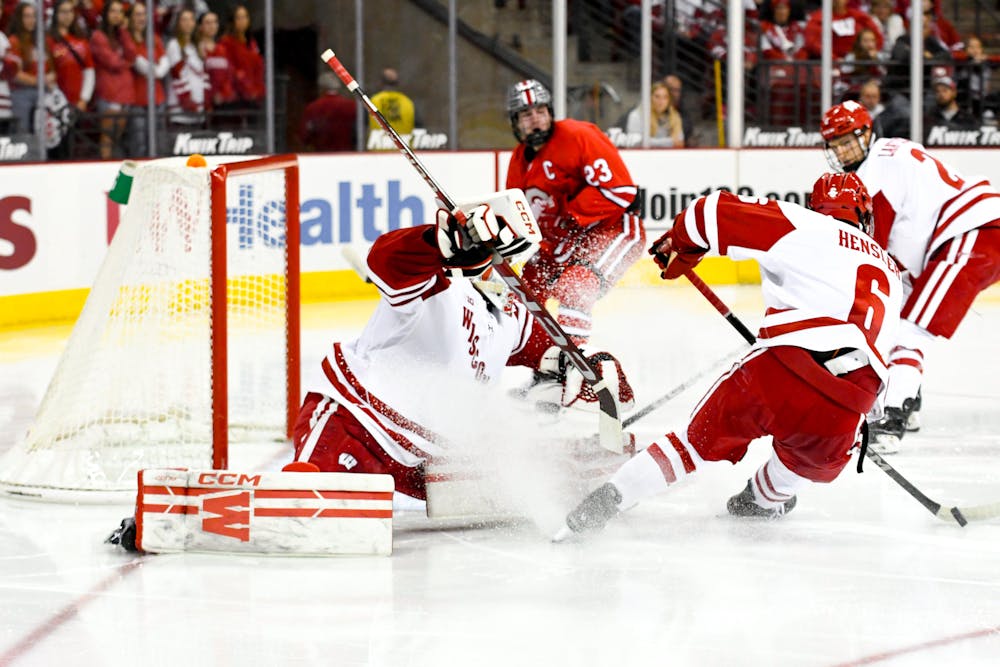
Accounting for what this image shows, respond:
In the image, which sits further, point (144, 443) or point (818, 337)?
point (144, 443)

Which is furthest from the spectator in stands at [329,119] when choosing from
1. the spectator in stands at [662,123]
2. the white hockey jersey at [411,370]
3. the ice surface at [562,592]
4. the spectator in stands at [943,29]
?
the white hockey jersey at [411,370]

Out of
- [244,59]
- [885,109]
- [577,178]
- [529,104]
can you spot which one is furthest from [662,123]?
[529,104]

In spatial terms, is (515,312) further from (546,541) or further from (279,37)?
(279,37)

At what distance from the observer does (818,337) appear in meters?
3.19

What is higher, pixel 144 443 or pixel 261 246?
pixel 261 246

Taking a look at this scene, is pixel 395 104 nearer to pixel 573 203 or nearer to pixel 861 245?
pixel 573 203

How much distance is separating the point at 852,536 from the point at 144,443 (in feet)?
5.85

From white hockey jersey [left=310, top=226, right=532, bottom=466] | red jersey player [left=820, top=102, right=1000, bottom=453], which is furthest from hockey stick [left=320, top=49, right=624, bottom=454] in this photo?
red jersey player [left=820, top=102, right=1000, bottom=453]

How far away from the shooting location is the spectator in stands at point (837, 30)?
9.47 metres

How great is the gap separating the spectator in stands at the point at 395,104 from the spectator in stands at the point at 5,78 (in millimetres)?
2151

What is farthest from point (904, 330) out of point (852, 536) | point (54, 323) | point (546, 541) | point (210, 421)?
point (54, 323)

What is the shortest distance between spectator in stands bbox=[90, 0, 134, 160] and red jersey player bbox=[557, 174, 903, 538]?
4.85 m

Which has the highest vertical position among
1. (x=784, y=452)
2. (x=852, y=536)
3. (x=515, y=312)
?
(x=515, y=312)

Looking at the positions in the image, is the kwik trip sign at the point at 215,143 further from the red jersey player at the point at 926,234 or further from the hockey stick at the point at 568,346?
the hockey stick at the point at 568,346
